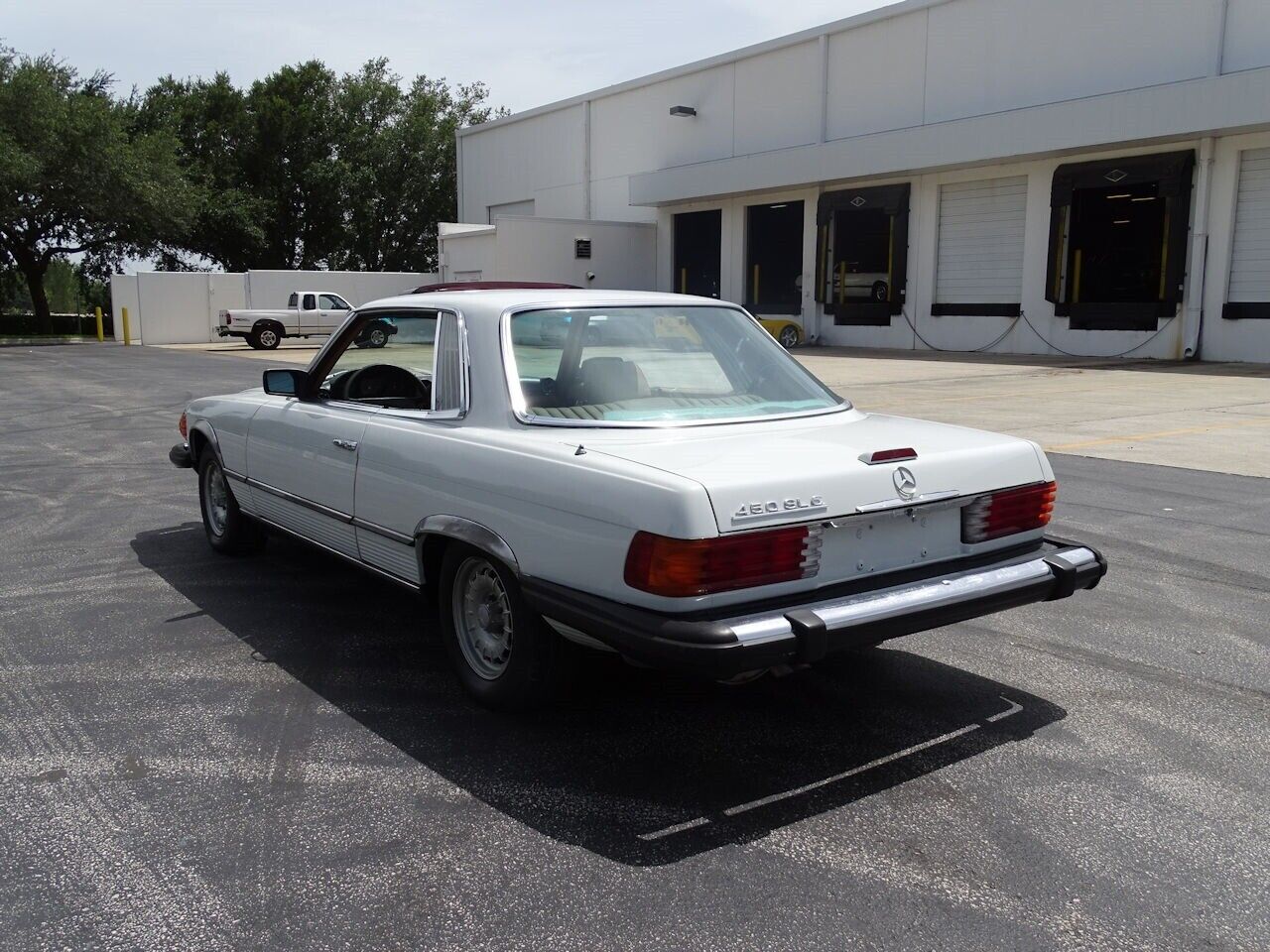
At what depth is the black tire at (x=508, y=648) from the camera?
3.66m

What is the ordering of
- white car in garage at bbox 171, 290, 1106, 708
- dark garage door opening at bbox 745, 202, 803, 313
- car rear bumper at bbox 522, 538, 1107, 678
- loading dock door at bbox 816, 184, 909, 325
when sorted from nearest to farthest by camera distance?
car rear bumper at bbox 522, 538, 1107, 678 → white car in garage at bbox 171, 290, 1106, 708 → loading dock door at bbox 816, 184, 909, 325 → dark garage door opening at bbox 745, 202, 803, 313

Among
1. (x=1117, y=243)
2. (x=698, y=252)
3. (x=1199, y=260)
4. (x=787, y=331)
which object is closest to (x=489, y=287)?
(x=1199, y=260)

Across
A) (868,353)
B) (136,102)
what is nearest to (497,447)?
(868,353)

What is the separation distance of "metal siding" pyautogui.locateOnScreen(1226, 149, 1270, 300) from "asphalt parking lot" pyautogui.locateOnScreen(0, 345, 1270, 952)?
17.9 metres

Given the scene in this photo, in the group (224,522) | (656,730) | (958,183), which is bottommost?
(656,730)

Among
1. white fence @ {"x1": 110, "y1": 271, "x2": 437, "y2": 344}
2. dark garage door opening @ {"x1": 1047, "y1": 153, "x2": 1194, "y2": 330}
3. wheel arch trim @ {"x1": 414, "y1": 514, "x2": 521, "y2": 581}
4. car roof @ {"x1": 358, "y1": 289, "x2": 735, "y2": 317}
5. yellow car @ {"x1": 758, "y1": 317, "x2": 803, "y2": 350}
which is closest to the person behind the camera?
wheel arch trim @ {"x1": 414, "y1": 514, "x2": 521, "y2": 581}

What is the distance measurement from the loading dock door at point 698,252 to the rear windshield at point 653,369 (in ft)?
97.1

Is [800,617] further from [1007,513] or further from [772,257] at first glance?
[772,257]

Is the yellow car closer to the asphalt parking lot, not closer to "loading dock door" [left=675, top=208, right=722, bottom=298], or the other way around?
"loading dock door" [left=675, top=208, right=722, bottom=298]

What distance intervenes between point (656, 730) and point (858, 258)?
89.4 feet

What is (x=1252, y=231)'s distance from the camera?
20875mm

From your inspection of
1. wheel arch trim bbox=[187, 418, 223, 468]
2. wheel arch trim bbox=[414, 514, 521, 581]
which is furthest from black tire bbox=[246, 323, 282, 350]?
wheel arch trim bbox=[414, 514, 521, 581]

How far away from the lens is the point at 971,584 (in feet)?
11.9

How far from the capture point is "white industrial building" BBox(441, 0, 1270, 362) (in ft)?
69.8
